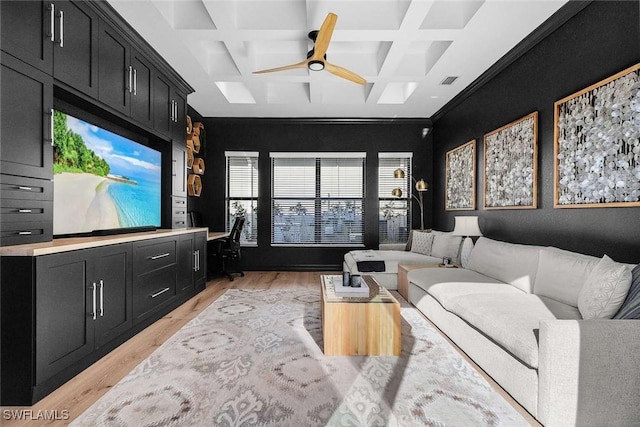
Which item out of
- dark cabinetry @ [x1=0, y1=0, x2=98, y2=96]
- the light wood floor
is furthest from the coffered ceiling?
the light wood floor

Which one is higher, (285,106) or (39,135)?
(285,106)

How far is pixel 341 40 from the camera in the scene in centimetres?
355

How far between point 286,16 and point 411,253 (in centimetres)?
380

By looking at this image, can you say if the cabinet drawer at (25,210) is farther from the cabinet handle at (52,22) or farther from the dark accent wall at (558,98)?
the dark accent wall at (558,98)

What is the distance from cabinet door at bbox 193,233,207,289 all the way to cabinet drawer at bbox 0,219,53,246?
2335 millimetres

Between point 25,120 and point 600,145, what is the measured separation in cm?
416

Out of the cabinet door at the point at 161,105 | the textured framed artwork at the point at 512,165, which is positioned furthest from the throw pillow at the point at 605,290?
the cabinet door at the point at 161,105

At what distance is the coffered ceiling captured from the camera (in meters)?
3.11

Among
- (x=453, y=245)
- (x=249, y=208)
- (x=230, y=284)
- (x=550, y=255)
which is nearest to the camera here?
(x=550, y=255)

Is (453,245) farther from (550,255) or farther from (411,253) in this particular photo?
(550,255)

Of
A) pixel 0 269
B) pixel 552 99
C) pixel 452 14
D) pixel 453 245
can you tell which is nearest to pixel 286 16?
pixel 452 14

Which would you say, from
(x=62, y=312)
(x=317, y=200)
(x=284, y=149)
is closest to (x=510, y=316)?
(x=62, y=312)

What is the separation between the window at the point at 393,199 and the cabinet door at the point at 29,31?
5.26 m

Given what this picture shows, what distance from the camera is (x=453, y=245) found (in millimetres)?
4777
